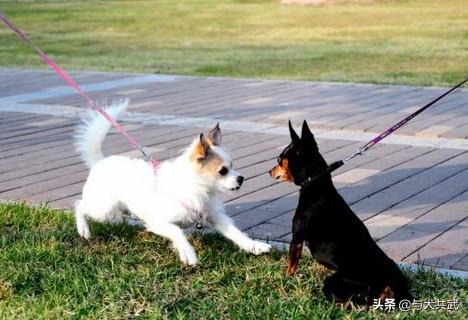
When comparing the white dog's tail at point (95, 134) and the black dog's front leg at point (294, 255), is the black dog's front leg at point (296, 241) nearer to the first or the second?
the black dog's front leg at point (294, 255)

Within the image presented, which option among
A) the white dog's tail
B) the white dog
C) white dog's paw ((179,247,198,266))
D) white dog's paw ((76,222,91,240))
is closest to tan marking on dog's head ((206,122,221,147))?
the white dog

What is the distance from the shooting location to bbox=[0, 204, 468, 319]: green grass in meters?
3.66

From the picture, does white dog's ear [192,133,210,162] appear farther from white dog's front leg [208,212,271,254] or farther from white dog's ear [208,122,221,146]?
white dog's front leg [208,212,271,254]

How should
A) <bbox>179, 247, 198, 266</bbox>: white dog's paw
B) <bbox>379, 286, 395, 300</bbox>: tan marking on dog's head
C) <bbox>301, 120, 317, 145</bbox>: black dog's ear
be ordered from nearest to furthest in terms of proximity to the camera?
<bbox>379, 286, 395, 300</bbox>: tan marking on dog's head < <bbox>301, 120, 317, 145</bbox>: black dog's ear < <bbox>179, 247, 198, 266</bbox>: white dog's paw

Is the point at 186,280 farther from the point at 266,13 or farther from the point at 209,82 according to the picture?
the point at 266,13

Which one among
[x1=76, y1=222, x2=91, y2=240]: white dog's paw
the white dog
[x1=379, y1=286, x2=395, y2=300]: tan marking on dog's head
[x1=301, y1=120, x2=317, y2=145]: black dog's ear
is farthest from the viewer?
[x1=76, y1=222, x2=91, y2=240]: white dog's paw

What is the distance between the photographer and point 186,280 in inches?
161

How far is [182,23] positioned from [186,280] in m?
21.8

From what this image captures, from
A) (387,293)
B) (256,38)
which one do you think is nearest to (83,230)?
(387,293)

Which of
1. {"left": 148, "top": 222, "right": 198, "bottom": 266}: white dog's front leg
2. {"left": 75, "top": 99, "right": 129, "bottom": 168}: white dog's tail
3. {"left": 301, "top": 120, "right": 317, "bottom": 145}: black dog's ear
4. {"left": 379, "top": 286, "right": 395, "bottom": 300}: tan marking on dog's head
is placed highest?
{"left": 301, "top": 120, "right": 317, "bottom": 145}: black dog's ear

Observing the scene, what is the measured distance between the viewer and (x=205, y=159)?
14.1 feet

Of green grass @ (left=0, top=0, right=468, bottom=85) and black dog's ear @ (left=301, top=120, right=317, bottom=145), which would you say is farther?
green grass @ (left=0, top=0, right=468, bottom=85)

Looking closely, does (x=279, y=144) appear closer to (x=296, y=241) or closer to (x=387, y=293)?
(x=296, y=241)

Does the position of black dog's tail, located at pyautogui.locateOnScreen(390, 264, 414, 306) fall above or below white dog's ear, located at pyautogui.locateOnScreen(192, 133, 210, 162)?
below
